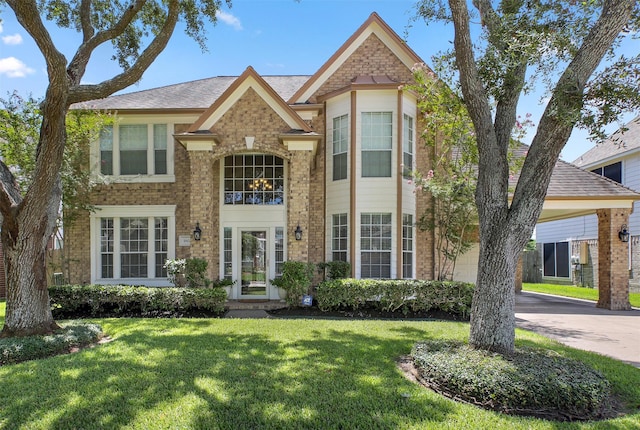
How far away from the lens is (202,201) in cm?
1031

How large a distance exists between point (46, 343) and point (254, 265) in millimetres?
5975

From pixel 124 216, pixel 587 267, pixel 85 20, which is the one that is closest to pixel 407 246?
pixel 124 216

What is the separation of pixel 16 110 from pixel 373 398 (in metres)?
12.3

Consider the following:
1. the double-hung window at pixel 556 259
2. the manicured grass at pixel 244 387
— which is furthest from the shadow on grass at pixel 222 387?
the double-hung window at pixel 556 259

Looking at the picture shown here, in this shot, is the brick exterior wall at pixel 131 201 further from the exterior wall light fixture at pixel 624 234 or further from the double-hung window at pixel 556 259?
the double-hung window at pixel 556 259

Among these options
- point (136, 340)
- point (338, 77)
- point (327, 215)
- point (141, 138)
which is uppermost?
point (338, 77)

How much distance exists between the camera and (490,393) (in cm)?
412

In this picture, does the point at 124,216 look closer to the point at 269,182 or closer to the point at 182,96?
the point at 182,96

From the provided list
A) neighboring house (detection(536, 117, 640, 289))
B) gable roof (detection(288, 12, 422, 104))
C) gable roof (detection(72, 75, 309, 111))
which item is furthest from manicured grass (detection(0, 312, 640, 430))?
neighboring house (detection(536, 117, 640, 289))

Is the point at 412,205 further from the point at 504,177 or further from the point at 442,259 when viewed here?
the point at 504,177

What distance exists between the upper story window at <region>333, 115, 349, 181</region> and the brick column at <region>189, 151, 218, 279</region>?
378 cm

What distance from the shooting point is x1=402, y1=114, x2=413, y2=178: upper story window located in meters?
11.1

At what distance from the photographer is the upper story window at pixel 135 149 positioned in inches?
468

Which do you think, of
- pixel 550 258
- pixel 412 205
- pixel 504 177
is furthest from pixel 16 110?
pixel 550 258
